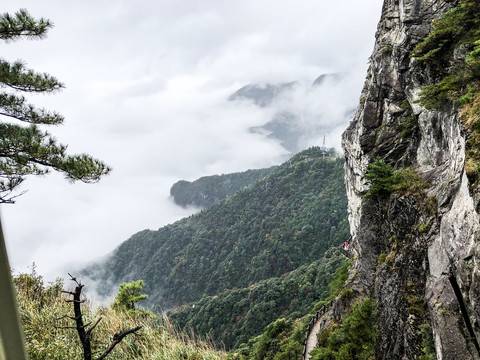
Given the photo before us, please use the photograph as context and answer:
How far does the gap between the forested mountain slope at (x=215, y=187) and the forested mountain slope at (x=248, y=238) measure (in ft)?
212

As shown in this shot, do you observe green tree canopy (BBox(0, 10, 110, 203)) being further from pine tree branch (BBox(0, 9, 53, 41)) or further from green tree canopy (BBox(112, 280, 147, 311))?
green tree canopy (BBox(112, 280, 147, 311))

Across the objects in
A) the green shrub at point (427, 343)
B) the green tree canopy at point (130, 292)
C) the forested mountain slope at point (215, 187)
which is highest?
the forested mountain slope at point (215, 187)

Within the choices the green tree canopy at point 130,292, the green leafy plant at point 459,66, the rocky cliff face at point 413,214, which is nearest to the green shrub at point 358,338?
the rocky cliff face at point 413,214

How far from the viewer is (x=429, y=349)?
8.76 m

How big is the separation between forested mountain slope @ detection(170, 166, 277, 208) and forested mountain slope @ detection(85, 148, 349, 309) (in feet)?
212

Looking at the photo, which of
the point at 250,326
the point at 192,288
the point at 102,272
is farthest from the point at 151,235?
the point at 250,326

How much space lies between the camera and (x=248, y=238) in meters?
77.0

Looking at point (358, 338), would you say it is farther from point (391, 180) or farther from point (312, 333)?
point (312, 333)

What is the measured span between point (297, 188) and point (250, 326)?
47.5m

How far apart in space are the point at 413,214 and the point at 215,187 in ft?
545

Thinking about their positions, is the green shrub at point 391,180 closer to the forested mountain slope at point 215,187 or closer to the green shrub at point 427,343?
the green shrub at point 427,343

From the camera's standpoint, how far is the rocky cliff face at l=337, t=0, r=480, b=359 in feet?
24.0

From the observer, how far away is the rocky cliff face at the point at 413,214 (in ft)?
24.0

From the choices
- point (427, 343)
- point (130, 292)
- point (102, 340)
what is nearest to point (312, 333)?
point (427, 343)
